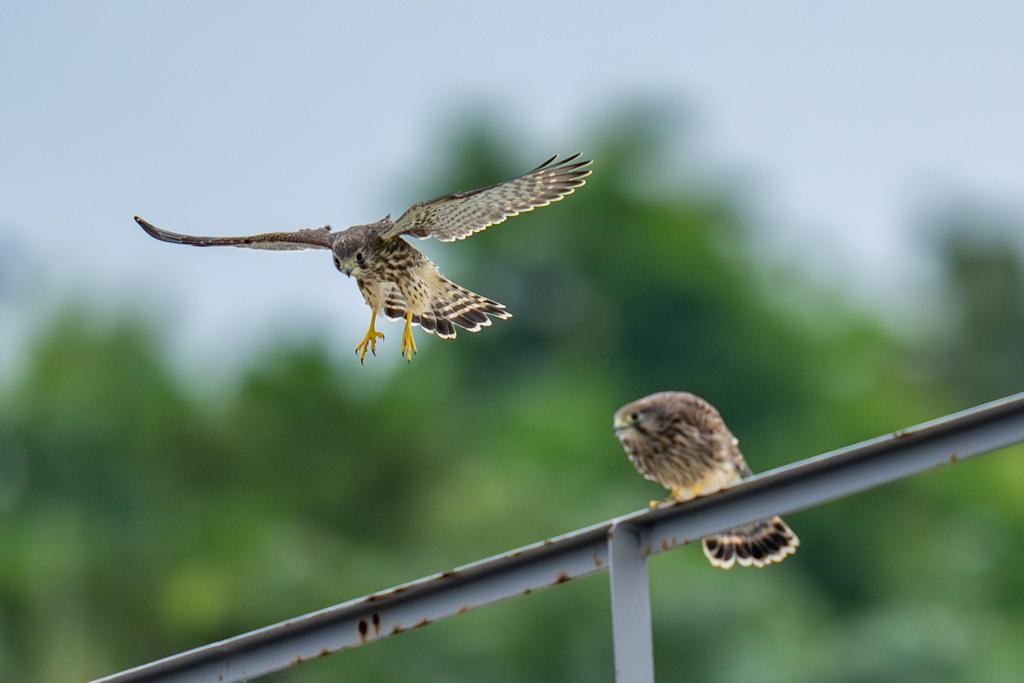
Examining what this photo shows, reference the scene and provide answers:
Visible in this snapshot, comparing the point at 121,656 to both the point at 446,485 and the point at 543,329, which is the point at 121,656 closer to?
the point at 446,485

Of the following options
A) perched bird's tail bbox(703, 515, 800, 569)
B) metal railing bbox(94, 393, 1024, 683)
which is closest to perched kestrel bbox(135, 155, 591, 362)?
perched bird's tail bbox(703, 515, 800, 569)

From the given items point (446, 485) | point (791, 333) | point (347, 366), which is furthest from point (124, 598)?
point (791, 333)

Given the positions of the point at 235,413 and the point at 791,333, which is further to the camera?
the point at 791,333

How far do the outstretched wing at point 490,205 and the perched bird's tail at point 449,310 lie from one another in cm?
53

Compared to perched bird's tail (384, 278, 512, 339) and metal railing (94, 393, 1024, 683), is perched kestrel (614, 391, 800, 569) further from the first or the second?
metal railing (94, 393, 1024, 683)

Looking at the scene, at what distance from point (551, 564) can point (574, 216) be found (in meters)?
33.5

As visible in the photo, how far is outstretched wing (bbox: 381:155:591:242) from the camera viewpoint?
4.90 metres

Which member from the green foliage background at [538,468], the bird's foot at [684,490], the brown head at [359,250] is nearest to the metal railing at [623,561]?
the bird's foot at [684,490]

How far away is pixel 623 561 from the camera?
246 cm

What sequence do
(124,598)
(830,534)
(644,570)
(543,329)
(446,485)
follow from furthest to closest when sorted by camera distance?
1. (543,329)
2. (830,534)
3. (446,485)
4. (124,598)
5. (644,570)

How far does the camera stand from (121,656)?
18.4m

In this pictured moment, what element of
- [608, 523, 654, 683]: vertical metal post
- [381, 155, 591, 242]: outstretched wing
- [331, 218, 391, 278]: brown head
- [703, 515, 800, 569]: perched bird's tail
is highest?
[331, 218, 391, 278]: brown head

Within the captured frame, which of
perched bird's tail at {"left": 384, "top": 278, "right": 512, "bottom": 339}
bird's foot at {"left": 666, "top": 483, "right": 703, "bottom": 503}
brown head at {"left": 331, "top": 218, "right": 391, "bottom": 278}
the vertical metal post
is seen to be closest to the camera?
the vertical metal post

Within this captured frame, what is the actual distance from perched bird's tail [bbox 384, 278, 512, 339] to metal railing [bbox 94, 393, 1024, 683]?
284cm
